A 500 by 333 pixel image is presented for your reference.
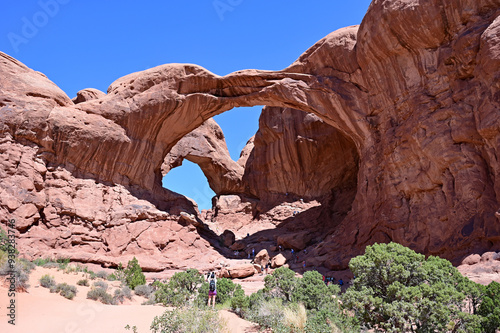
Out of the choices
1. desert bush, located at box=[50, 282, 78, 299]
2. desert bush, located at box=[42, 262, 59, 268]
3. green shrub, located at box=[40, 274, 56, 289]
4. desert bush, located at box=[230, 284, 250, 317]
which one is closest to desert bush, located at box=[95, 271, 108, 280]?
desert bush, located at box=[42, 262, 59, 268]

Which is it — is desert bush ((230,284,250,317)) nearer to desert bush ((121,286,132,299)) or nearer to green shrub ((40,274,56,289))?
desert bush ((121,286,132,299))

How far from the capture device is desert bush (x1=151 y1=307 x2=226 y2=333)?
25.3 feet

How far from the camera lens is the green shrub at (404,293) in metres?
7.27

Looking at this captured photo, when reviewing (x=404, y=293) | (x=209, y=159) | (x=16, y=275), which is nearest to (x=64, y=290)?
(x=16, y=275)

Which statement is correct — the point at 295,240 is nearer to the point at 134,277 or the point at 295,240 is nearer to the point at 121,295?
the point at 134,277

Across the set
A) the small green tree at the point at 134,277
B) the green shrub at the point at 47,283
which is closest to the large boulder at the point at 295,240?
the small green tree at the point at 134,277

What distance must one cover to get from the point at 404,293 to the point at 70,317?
810 cm

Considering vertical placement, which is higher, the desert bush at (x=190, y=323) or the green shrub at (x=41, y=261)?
the green shrub at (x=41, y=261)

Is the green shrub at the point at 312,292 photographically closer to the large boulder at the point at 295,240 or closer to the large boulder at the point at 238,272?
the large boulder at the point at 238,272

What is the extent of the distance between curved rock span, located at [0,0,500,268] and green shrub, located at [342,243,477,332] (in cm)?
752

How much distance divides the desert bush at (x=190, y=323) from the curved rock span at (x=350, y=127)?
11604 mm

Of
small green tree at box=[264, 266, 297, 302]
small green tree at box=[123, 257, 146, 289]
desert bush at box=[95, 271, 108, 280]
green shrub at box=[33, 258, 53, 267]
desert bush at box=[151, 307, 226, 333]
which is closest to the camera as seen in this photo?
desert bush at box=[151, 307, 226, 333]

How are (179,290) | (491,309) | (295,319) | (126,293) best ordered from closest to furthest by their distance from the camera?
(491,309) → (295,319) → (179,290) → (126,293)

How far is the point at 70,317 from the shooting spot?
9008 millimetres
